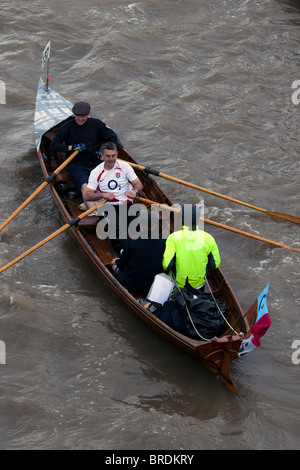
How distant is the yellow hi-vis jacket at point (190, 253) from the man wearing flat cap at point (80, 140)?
3012 mm

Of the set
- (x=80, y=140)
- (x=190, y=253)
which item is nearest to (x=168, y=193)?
(x=80, y=140)

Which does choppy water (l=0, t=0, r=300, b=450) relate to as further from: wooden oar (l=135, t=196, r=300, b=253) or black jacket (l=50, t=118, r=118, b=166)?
black jacket (l=50, t=118, r=118, b=166)

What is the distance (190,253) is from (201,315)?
2.66 ft

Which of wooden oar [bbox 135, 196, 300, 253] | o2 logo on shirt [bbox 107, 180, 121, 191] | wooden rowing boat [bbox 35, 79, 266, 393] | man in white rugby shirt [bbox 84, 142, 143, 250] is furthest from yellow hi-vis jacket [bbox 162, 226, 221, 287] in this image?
o2 logo on shirt [bbox 107, 180, 121, 191]

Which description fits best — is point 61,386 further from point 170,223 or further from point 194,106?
point 194,106

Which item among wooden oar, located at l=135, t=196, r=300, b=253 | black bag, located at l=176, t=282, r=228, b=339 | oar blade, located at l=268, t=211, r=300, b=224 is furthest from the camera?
oar blade, located at l=268, t=211, r=300, b=224

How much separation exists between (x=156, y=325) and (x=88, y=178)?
344 cm

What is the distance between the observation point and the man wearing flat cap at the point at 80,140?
10914 mm

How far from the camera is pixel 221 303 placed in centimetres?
852

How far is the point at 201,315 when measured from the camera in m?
8.09

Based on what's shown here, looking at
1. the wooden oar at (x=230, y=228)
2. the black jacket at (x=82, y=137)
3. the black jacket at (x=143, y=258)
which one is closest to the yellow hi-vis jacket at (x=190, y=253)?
the black jacket at (x=143, y=258)

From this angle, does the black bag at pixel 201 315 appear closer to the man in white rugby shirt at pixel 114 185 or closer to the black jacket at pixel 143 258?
the black jacket at pixel 143 258

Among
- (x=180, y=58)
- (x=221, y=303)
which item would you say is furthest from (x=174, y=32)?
(x=221, y=303)

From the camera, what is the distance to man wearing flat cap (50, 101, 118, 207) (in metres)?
10.9
